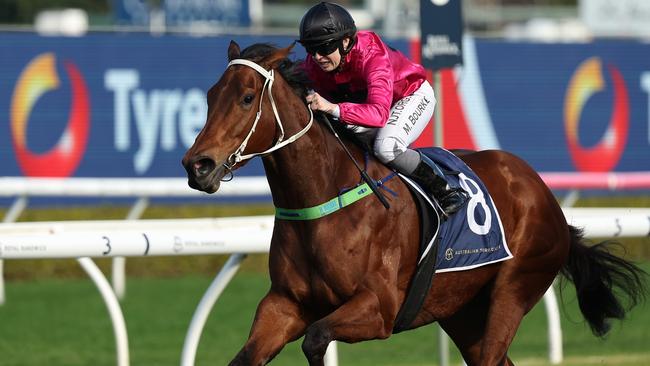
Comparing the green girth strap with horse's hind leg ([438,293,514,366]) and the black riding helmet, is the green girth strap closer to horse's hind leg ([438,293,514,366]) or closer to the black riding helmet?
the black riding helmet

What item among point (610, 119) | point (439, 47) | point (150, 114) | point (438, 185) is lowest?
point (610, 119)

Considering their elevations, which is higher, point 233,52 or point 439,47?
point 233,52

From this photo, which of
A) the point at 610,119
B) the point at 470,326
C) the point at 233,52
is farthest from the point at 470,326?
the point at 610,119

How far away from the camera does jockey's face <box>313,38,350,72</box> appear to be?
4598 mm

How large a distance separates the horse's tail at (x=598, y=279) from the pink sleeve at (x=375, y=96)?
5.00 ft

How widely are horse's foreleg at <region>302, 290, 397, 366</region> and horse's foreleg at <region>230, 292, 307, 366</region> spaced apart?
0.54 feet

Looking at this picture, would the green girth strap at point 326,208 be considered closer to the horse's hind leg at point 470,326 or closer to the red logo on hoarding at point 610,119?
the horse's hind leg at point 470,326

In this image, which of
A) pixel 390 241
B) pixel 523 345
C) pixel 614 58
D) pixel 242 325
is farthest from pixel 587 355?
pixel 614 58

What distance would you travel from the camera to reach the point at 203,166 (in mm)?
4035

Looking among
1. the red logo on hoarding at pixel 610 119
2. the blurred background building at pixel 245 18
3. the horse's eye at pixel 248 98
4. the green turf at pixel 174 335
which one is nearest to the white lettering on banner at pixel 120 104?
the blurred background building at pixel 245 18

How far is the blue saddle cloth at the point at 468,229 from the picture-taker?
497 centimetres

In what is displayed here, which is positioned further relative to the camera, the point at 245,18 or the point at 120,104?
the point at 245,18

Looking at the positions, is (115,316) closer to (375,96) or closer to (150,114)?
(375,96)

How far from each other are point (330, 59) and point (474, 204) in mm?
929
